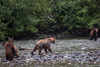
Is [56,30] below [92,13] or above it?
below

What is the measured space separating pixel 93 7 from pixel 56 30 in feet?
21.6

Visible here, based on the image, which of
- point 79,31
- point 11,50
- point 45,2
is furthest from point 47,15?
point 11,50

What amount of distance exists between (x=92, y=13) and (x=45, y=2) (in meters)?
7.68

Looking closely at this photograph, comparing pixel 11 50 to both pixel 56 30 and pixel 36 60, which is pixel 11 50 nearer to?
pixel 36 60

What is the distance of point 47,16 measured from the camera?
34.3 m

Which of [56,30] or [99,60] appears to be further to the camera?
[56,30]

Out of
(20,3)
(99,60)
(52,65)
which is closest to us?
(52,65)

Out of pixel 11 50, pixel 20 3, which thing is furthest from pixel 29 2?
pixel 11 50

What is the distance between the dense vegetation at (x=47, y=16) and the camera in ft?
89.3

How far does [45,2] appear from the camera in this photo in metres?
35.8

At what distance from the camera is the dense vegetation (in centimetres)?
2722

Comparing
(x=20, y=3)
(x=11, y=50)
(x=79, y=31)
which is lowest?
(x=79, y=31)

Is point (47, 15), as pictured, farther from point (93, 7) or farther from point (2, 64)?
point (2, 64)

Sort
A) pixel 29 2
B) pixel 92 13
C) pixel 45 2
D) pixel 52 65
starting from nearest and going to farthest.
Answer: pixel 52 65
pixel 29 2
pixel 92 13
pixel 45 2
